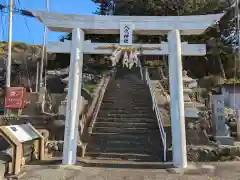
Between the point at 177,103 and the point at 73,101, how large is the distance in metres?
3.11

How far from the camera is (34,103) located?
19.1 metres

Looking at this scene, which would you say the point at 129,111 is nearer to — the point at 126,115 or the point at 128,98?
the point at 126,115

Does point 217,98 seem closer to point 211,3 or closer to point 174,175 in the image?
point 174,175

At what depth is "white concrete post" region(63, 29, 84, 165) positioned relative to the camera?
9594mm

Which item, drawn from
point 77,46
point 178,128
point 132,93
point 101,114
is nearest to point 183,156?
point 178,128

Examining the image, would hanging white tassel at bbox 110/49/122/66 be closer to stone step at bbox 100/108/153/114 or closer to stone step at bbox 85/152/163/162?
stone step at bbox 85/152/163/162

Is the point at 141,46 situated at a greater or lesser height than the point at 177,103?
greater

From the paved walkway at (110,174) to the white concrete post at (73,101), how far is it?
62 cm

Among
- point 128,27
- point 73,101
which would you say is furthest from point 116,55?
point 73,101

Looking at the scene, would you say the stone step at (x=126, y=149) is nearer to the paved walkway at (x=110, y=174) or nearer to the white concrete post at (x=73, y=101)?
the white concrete post at (x=73, y=101)

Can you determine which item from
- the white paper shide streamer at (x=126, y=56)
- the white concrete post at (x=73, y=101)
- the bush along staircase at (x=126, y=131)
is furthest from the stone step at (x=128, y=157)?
the white paper shide streamer at (x=126, y=56)

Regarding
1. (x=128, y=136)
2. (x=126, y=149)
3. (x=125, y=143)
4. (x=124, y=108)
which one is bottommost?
(x=126, y=149)

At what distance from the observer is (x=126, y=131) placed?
12945 mm

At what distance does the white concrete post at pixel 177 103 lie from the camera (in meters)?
9.49
